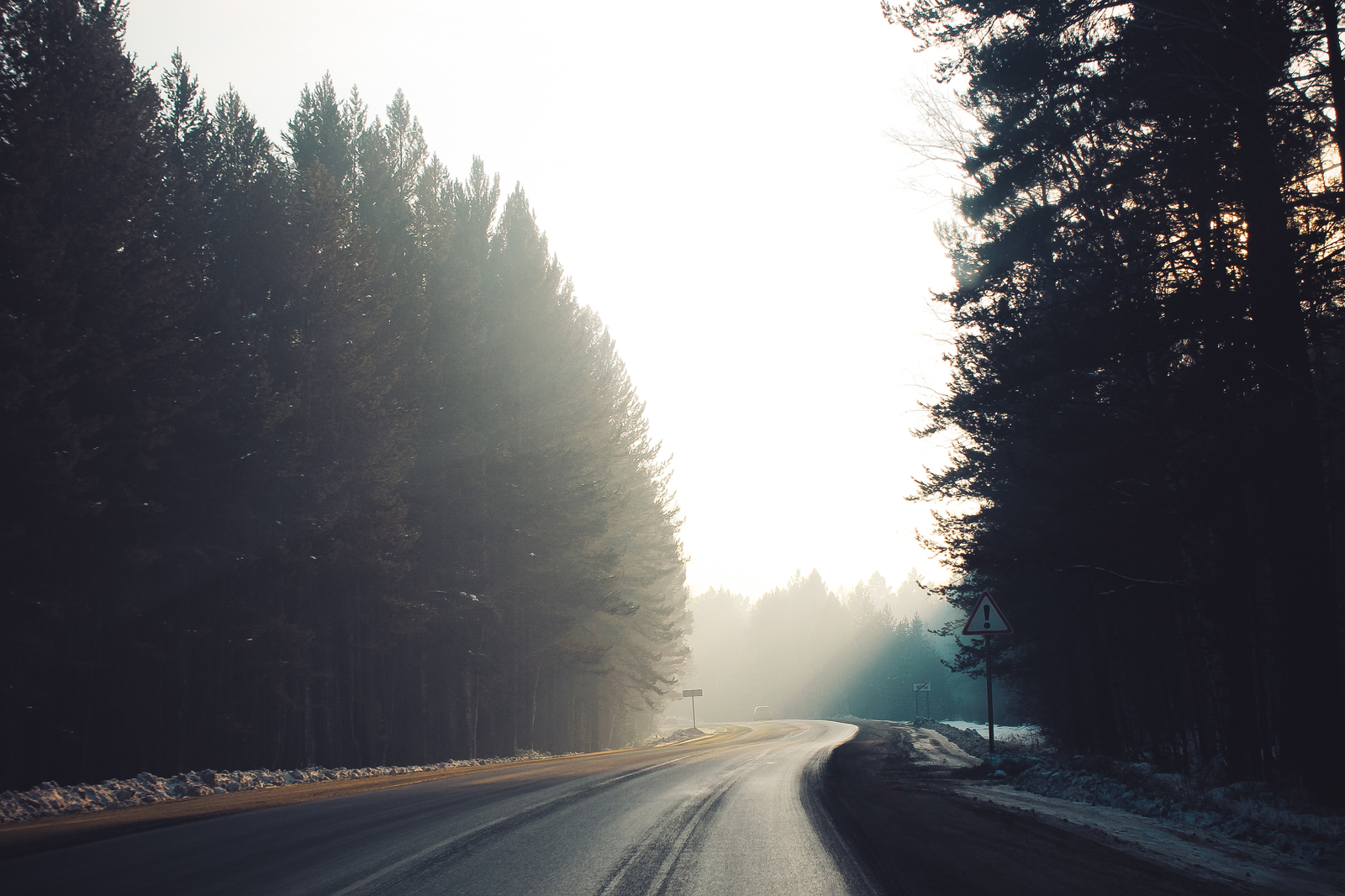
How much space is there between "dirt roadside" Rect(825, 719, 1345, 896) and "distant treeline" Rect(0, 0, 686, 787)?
1373 centimetres

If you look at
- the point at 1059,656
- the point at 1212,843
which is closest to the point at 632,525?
the point at 1059,656

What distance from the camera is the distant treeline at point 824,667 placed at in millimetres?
110750

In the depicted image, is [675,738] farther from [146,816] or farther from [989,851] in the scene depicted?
[989,851]

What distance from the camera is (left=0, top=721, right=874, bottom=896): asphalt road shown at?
5.73m

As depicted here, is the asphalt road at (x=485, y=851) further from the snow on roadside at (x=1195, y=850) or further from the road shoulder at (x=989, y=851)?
the snow on roadside at (x=1195, y=850)

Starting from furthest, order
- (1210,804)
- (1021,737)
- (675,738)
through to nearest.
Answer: (675,738), (1021,737), (1210,804)

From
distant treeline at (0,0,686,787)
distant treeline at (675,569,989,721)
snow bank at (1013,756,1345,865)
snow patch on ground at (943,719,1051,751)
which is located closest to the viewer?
snow bank at (1013,756,1345,865)

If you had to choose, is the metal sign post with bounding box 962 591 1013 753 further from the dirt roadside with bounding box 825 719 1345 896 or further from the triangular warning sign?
the dirt roadside with bounding box 825 719 1345 896

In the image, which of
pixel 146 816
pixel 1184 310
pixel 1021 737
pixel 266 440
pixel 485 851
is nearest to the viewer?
pixel 485 851

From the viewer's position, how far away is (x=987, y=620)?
48.9 ft

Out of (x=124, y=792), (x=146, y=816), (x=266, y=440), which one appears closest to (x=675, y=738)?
(x=266, y=440)

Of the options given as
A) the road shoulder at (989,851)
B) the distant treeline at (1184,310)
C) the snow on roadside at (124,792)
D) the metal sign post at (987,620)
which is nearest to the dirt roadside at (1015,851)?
the road shoulder at (989,851)

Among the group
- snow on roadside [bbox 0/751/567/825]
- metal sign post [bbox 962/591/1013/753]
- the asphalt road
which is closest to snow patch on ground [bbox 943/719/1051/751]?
metal sign post [bbox 962/591/1013/753]

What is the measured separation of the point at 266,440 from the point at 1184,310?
17465mm
